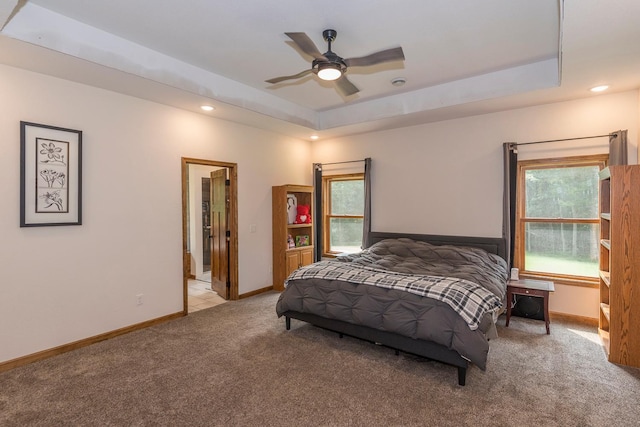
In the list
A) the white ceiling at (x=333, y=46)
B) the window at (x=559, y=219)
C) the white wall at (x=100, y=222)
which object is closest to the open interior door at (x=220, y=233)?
the white wall at (x=100, y=222)

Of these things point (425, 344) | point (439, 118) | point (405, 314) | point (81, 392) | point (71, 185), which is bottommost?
point (81, 392)

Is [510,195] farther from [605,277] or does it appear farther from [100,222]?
[100,222]

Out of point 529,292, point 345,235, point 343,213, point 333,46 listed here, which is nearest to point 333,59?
point 333,46

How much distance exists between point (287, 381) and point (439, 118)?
13.4 feet

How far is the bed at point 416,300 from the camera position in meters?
2.69

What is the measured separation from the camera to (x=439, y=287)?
9.50 ft

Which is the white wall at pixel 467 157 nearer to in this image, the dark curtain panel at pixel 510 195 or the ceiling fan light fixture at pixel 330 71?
the dark curtain panel at pixel 510 195

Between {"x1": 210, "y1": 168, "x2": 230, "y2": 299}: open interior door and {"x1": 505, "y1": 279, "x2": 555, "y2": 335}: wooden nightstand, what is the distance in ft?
12.8

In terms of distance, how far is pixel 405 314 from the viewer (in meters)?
2.91

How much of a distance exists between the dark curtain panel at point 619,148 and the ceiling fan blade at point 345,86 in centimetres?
305

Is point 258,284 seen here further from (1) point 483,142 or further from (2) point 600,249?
(2) point 600,249

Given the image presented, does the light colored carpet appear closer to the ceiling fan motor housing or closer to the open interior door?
the open interior door

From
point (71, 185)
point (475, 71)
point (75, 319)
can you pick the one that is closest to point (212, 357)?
Answer: point (75, 319)

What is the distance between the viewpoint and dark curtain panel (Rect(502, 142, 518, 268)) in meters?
4.39
